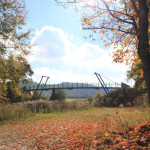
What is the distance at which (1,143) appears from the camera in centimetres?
452

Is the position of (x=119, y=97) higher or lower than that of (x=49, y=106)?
higher

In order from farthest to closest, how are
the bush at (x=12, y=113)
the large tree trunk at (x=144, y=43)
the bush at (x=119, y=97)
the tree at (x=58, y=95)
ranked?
1. the tree at (x=58, y=95)
2. the bush at (x=119, y=97)
3. the bush at (x=12, y=113)
4. the large tree trunk at (x=144, y=43)

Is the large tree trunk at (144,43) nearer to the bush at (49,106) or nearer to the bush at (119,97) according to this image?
the bush at (49,106)

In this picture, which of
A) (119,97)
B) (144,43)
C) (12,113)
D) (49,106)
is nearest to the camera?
(144,43)

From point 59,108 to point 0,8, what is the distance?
30.0 ft

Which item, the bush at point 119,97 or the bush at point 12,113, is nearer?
the bush at point 12,113

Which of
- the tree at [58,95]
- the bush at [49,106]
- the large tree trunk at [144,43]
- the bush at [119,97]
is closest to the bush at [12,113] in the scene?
the bush at [49,106]

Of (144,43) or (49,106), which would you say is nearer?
(144,43)

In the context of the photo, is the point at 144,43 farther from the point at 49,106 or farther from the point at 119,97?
the point at 119,97

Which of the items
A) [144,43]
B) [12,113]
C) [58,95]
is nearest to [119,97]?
[12,113]

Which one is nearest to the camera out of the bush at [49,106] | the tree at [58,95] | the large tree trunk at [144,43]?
the large tree trunk at [144,43]

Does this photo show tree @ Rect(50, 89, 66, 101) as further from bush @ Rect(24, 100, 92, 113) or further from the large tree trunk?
the large tree trunk

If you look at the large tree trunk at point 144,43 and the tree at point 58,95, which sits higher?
the large tree trunk at point 144,43

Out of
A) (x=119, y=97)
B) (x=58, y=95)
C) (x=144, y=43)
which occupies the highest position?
(x=144, y=43)
